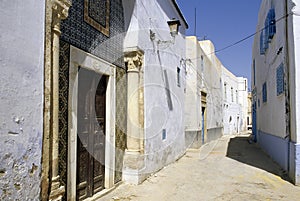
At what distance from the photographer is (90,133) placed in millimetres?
4145

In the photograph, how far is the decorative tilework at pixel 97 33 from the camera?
3.47 meters

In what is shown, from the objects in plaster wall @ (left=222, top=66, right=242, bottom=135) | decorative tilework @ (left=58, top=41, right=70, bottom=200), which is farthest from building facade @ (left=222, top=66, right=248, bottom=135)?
decorative tilework @ (left=58, top=41, right=70, bottom=200)

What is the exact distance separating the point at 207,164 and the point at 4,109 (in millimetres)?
6614

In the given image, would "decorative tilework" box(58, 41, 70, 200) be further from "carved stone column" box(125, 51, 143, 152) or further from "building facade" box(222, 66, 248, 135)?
"building facade" box(222, 66, 248, 135)

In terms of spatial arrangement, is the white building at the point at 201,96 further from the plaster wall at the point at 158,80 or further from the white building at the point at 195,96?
the plaster wall at the point at 158,80

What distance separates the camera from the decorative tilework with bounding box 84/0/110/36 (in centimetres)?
389

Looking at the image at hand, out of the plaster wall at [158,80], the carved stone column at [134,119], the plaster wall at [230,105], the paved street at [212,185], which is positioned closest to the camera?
the paved street at [212,185]

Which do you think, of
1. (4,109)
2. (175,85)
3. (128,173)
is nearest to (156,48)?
(175,85)

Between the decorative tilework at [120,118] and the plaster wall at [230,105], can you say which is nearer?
the decorative tilework at [120,118]

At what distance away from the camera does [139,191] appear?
4.68 m

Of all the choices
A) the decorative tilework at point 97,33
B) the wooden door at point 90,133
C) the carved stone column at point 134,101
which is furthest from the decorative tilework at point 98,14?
the carved stone column at point 134,101

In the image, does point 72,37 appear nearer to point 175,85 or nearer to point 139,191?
point 139,191

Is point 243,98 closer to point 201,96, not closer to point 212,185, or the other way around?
point 201,96

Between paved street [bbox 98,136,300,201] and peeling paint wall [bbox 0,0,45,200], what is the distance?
2016 millimetres
